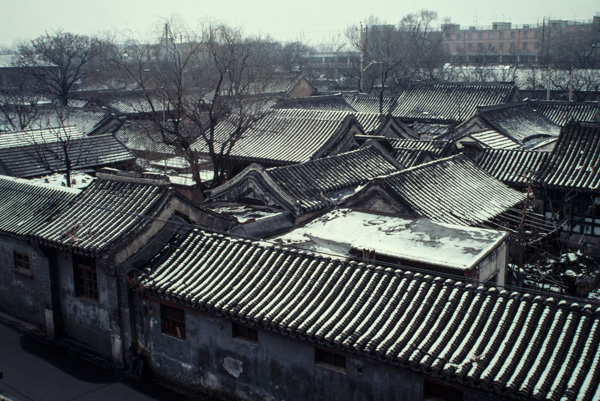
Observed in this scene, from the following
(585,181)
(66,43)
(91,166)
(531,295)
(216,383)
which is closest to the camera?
(531,295)

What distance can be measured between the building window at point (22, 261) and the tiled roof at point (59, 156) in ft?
25.0

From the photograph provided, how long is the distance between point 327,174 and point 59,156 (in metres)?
12.3

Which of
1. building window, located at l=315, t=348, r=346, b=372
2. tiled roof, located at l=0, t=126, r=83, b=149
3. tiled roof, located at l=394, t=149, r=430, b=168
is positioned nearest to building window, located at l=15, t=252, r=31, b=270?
tiled roof, located at l=0, t=126, r=83, b=149

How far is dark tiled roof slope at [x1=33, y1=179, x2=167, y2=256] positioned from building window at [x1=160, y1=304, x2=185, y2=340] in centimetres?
198

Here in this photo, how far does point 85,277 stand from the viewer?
15.8 metres

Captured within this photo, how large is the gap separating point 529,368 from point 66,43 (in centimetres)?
6151

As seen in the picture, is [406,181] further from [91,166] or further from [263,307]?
[91,166]

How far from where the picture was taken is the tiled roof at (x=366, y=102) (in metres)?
43.6

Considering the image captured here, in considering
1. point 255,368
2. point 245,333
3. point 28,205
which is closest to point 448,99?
point 28,205

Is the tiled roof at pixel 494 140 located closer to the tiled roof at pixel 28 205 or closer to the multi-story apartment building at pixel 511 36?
the tiled roof at pixel 28 205

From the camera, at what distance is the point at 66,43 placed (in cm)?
6147

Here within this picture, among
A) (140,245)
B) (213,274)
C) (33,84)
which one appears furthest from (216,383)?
(33,84)

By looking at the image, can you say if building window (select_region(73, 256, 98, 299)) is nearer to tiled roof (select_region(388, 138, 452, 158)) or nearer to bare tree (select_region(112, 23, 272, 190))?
bare tree (select_region(112, 23, 272, 190))

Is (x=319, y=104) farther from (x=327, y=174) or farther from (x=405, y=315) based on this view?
(x=405, y=315)
